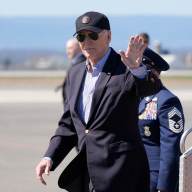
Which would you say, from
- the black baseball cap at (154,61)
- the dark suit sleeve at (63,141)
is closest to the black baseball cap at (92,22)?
the black baseball cap at (154,61)

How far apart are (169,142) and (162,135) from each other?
0.07m

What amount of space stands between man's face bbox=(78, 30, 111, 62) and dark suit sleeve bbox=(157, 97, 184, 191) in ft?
2.42

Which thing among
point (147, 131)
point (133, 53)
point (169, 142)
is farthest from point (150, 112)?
point (133, 53)

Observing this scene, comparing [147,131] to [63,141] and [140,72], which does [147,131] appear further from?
[140,72]

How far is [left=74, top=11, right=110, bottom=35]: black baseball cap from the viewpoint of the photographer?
5.82m

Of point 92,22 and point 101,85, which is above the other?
point 92,22

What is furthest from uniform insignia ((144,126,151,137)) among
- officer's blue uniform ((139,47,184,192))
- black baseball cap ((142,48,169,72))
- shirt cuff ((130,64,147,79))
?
shirt cuff ((130,64,147,79))

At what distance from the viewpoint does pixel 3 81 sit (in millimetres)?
34375

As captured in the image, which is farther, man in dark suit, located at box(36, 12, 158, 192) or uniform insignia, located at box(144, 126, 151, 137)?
uniform insignia, located at box(144, 126, 151, 137)

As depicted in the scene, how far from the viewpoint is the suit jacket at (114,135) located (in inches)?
228

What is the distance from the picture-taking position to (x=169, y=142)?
6.32 m

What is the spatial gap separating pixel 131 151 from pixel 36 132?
445 inches

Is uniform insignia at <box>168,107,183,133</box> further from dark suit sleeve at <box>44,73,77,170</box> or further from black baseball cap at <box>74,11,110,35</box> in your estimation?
black baseball cap at <box>74,11,110,35</box>

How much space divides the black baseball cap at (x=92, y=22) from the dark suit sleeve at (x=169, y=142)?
2.61 feet
